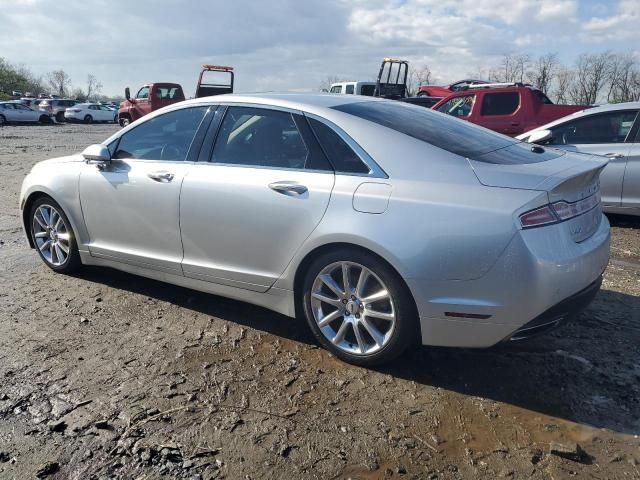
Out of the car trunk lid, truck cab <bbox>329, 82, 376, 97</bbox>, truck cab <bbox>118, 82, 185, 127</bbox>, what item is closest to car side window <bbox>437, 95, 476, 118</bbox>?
the car trunk lid

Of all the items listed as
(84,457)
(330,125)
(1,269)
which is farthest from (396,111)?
(1,269)

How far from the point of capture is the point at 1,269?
5.29m

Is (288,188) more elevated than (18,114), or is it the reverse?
(288,188)

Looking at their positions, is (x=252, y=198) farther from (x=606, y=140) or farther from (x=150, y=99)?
(x=150, y=99)

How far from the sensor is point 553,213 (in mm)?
2945

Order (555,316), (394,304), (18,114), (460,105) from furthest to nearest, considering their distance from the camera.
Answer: (18,114), (460,105), (394,304), (555,316)

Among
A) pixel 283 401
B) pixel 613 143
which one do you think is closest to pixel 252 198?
pixel 283 401

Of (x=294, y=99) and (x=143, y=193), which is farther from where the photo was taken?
(x=143, y=193)

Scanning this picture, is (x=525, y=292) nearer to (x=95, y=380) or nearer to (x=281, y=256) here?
(x=281, y=256)

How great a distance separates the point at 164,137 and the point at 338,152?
1581 millimetres

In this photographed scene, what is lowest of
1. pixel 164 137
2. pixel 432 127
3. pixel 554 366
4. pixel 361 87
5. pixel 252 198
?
pixel 554 366

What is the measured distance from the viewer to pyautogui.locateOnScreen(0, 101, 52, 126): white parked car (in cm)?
3532

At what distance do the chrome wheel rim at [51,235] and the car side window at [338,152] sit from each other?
2.55 m

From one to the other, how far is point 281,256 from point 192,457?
1.33m
